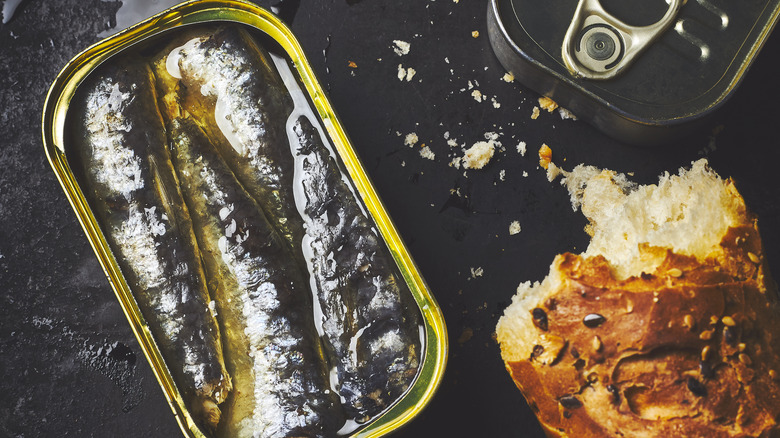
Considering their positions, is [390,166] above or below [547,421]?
above

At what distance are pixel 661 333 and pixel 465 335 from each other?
2.81 ft

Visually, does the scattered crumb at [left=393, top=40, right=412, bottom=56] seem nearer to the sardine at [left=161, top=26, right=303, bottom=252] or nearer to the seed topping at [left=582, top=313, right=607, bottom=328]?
the sardine at [left=161, top=26, right=303, bottom=252]

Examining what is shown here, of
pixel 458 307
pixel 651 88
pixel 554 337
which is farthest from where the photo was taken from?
pixel 458 307

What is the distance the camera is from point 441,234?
2410mm

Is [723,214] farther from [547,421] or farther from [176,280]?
[176,280]

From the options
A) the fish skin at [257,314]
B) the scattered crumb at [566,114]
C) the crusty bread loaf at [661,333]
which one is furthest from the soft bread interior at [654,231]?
the fish skin at [257,314]

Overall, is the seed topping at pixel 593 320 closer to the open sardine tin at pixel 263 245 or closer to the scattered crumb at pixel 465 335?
the open sardine tin at pixel 263 245

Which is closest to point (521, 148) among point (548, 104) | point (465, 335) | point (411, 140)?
point (548, 104)

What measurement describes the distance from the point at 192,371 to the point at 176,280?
333mm

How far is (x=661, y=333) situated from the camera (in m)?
1.69

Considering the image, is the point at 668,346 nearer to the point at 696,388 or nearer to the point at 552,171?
the point at 696,388

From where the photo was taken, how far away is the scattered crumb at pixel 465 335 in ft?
7.78

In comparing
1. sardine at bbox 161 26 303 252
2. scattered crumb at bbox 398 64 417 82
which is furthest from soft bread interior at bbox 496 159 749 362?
scattered crumb at bbox 398 64 417 82

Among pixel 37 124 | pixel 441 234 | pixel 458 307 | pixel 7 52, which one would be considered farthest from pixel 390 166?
pixel 7 52
